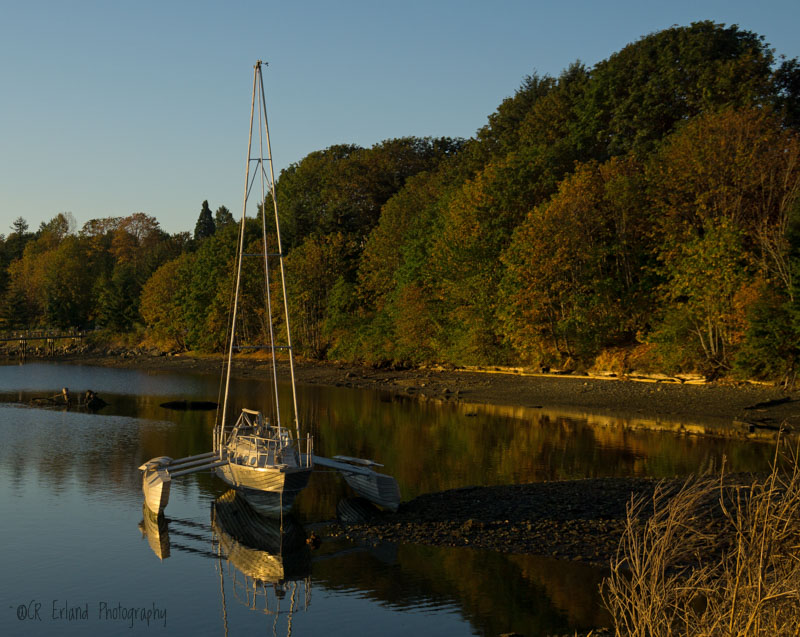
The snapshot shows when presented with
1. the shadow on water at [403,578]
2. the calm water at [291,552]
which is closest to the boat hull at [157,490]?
the calm water at [291,552]

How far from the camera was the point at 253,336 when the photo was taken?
109 m

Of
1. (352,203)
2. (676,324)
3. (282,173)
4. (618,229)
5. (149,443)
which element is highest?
(282,173)

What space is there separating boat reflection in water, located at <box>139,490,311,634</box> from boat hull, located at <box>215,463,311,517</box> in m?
0.71

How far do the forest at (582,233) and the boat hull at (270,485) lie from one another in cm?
3572

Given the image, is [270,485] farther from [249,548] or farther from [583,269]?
[583,269]

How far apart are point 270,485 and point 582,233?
45.1m

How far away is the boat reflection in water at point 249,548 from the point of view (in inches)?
763

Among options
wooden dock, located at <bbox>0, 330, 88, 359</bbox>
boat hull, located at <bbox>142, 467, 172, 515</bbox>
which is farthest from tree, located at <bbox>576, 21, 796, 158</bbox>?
wooden dock, located at <bbox>0, 330, 88, 359</bbox>

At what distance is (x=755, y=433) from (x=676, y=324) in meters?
15.4

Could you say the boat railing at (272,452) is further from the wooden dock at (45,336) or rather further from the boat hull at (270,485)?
the wooden dock at (45,336)

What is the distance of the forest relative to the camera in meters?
53.6

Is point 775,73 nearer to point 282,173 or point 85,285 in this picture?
point 282,173

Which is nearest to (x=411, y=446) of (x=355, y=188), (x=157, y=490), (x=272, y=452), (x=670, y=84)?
(x=272, y=452)

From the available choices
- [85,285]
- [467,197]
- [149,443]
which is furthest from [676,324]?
[85,285]
